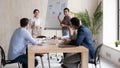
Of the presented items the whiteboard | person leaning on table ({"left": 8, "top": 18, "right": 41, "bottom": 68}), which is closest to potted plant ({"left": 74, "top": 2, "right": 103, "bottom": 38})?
the whiteboard

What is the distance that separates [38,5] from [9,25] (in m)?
1.12

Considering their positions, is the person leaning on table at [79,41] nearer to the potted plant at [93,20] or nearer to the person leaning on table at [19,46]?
the person leaning on table at [19,46]

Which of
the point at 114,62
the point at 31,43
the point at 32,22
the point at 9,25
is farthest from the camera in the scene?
the point at 9,25

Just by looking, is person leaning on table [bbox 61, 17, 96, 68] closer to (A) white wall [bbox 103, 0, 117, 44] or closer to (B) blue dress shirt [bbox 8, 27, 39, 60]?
(B) blue dress shirt [bbox 8, 27, 39, 60]

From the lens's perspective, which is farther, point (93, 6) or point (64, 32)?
point (93, 6)

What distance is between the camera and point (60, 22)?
707 centimetres

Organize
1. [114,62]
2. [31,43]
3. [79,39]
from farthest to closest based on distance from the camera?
1. [114,62]
2. [31,43]
3. [79,39]

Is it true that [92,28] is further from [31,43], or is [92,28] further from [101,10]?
[31,43]

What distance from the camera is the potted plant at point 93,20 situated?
25.5 feet

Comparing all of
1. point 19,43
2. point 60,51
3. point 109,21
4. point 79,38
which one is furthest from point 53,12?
point 60,51

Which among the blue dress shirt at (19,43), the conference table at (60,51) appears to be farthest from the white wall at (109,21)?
the blue dress shirt at (19,43)

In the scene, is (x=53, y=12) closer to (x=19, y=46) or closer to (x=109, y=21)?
(x=109, y=21)

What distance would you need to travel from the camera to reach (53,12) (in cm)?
721

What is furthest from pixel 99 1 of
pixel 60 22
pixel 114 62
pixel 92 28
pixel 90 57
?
pixel 90 57
